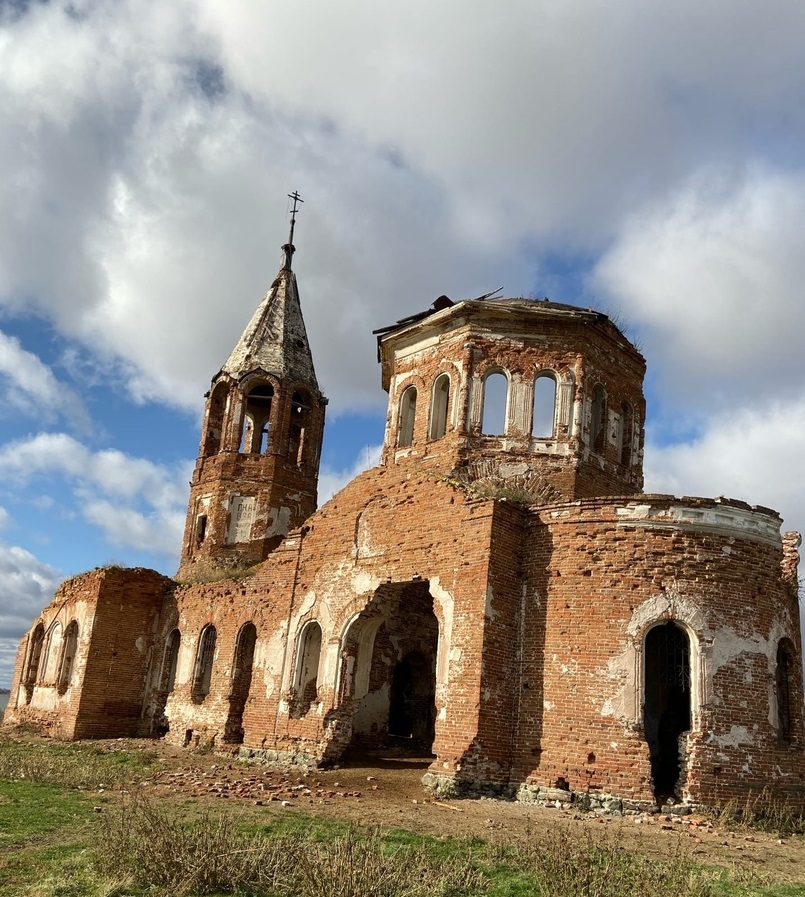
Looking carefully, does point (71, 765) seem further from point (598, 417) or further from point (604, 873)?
point (598, 417)

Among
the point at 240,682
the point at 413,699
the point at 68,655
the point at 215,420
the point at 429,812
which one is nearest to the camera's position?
the point at 429,812

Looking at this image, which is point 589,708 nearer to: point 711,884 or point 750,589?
point 750,589

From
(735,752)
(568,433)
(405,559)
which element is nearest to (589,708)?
(735,752)

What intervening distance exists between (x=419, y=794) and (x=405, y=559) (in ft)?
12.9

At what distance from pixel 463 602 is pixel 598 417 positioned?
21.9ft

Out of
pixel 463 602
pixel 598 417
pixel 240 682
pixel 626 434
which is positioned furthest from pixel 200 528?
pixel 463 602

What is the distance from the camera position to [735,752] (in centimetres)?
1170

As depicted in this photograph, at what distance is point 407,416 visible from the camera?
18766 mm

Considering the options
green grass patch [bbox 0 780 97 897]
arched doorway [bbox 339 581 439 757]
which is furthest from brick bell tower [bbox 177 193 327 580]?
green grass patch [bbox 0 780 97 897]

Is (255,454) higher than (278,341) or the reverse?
the reverse

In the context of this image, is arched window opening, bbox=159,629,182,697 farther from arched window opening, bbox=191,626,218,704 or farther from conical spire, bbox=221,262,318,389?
conical spire, bbox=221,262,318,389

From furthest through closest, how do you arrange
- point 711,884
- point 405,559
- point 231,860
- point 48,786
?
point 405,559 → point 48,786 → point 711,884 → point 231,860

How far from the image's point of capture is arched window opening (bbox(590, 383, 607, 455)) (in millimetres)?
17812

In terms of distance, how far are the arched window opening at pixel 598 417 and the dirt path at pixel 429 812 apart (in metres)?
7.42
